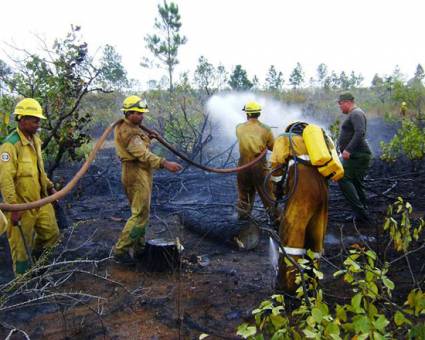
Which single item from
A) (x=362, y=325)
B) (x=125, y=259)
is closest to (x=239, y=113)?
(x=125, y=259)

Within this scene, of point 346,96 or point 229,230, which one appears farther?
point 346,96

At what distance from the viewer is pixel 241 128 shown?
20.4 feet

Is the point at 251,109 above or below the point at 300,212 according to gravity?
above

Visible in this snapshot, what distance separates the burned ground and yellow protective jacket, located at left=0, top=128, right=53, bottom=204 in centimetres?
79

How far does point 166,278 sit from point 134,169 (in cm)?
138

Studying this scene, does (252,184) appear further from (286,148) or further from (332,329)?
(332,329)

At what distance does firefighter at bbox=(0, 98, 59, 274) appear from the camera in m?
4.04

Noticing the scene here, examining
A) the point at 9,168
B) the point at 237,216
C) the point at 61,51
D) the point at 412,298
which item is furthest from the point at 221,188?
the point at 412,298

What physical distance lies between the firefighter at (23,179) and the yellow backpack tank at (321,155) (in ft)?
8.84

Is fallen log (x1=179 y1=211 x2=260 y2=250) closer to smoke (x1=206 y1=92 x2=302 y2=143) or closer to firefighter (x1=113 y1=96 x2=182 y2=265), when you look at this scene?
firefighter (x1=113 y1=96 x2=182 y2=265)

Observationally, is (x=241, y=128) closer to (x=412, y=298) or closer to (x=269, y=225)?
(x=269, y=225)

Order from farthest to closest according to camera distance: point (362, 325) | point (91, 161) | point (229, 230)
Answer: point (229, 230)
point (91, 161)
point (362, 325)

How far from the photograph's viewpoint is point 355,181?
6422 mm

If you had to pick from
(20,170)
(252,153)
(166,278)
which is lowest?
(166,278)
